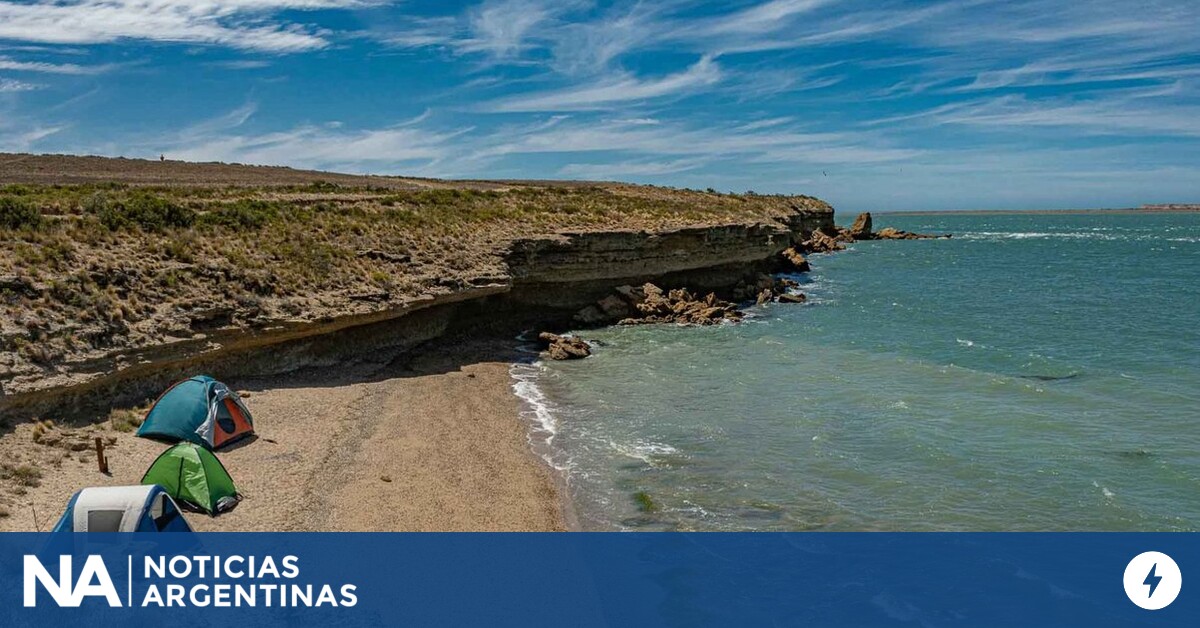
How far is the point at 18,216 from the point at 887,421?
92.3ft

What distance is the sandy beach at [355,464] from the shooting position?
1480 cm

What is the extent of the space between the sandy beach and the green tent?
1.00ft

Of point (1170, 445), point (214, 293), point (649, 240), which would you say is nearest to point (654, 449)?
point (1170, 445)

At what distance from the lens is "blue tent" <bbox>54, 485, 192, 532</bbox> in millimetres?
12172

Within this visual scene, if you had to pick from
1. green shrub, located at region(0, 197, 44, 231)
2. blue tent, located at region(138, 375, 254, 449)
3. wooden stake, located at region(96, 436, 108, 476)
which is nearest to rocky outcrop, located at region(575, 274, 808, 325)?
blue tent, located at region(138, 375, 254, 449)

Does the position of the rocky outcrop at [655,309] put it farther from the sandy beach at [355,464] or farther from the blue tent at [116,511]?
the blue tent at [116,511]

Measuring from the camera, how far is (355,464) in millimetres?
17984

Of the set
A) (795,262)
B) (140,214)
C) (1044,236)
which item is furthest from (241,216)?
(1044,236)

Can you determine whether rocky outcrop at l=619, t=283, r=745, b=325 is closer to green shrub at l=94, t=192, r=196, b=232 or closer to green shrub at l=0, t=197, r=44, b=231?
green shrub at l=94, t=192, r=196, b=232
